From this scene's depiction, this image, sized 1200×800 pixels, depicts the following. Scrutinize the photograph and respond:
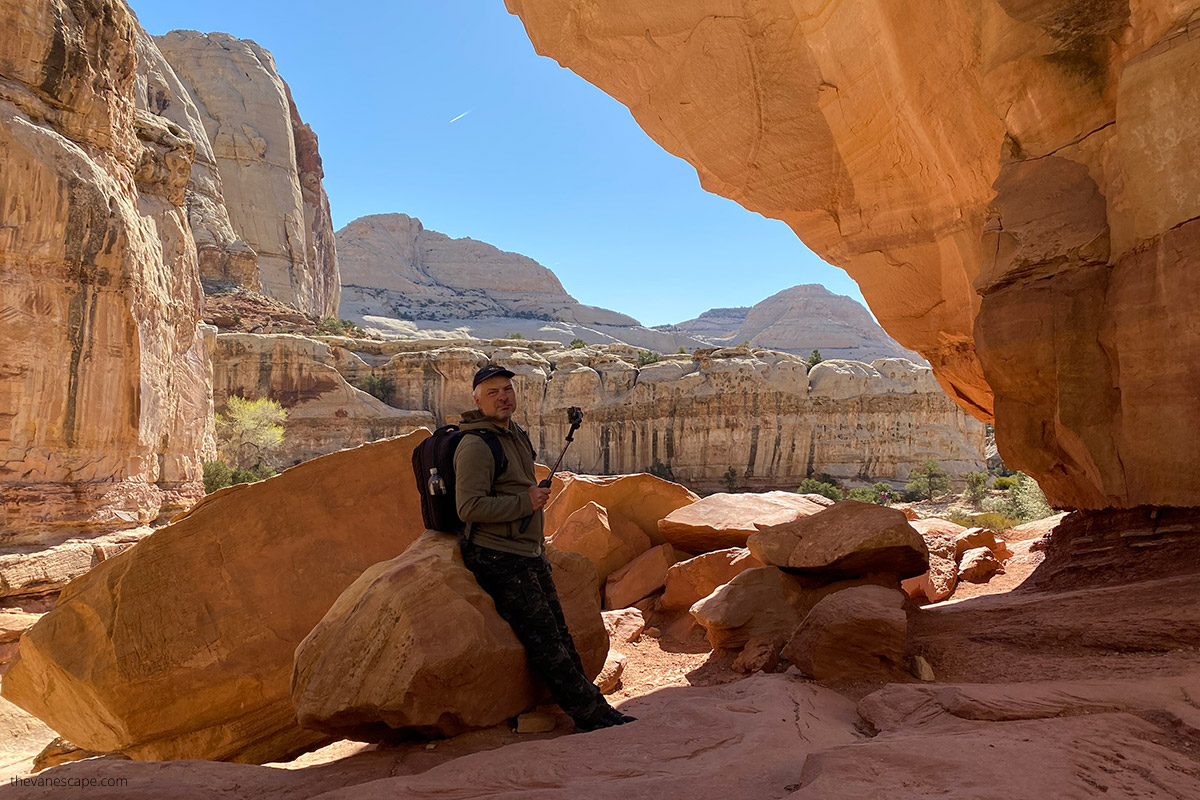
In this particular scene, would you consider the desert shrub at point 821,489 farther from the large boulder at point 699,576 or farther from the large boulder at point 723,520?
the large boulder at point 699,576

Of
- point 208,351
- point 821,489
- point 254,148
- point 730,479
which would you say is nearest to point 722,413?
point 730,479

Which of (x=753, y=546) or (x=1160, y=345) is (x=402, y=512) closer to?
(x=753, y=546)

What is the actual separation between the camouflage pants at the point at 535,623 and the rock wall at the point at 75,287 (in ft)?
37.4

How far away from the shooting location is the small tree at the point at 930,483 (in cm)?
2952

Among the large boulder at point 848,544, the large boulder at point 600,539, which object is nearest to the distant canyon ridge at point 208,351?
the large boulder at point 600,539

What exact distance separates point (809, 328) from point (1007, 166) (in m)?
96.8

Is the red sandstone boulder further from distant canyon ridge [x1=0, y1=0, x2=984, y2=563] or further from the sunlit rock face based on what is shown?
distant canyon ridge [x1=0, y1=0, x2=984, y2=563]

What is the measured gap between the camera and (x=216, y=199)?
42.8 metres

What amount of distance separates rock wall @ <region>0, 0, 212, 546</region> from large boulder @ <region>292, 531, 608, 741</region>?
10898 millimetres

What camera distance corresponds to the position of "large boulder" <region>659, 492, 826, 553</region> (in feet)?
25.5

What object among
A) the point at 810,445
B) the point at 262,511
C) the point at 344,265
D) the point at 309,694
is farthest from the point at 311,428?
the point at 344,265

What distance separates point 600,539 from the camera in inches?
320

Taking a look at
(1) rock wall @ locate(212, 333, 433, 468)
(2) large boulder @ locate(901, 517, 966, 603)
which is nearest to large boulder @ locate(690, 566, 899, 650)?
(2) large boulder @ locate(901, 517, 966, 603)

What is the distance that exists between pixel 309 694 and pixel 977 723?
2933mm
